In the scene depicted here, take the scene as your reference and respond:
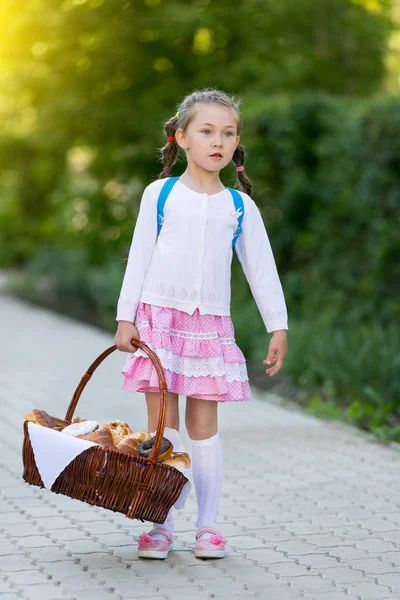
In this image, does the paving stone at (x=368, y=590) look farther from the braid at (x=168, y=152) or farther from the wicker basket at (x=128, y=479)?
the braid at (x=168, y=152)

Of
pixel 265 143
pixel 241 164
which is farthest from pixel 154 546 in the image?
pixel 265 143

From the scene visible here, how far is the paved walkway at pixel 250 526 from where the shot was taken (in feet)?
A: 13.2

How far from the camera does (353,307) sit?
9.91 meters

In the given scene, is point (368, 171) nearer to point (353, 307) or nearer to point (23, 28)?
point (353, 307)

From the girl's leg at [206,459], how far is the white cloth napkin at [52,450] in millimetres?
289

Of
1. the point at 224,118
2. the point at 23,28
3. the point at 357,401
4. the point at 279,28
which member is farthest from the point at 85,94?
the point at 224,118

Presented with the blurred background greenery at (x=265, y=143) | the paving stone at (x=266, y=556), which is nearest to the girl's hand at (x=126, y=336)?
the paving stone at (x=266, y=556)

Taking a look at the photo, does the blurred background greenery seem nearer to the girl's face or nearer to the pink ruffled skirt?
the pink ruffled skirt

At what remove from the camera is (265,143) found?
11492 mm

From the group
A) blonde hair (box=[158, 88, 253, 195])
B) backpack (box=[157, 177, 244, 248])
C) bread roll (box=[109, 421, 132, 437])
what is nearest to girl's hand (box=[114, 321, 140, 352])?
bread roll (box=[109, 421, 132, 437])

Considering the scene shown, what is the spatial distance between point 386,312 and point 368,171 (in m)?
1.15

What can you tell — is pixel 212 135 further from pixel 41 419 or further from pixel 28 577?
pixel 28 577

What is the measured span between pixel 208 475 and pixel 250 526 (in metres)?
0.61

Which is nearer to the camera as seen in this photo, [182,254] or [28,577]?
[28,577]
